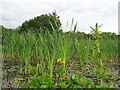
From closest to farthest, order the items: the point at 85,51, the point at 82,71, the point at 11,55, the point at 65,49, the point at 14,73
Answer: the point at 65,49
the point at 14,73
the point at 82,71
the point at 85,51
the point at 11,55

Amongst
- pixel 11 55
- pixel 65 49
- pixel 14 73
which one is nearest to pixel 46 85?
pixel 65 49

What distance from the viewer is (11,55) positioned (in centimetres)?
547

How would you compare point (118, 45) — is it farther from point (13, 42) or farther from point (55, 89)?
point (55, 89)

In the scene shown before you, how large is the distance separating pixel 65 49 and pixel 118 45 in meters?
2.70

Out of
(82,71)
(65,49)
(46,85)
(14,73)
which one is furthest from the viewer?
(82,71)

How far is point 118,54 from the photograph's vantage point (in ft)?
19.9

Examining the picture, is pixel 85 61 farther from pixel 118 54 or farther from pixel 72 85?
pixel 72 85

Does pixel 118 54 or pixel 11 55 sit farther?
pixel 118 54

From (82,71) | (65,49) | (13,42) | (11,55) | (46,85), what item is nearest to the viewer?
(46,85)

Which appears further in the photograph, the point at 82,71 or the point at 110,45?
the point at 110,45

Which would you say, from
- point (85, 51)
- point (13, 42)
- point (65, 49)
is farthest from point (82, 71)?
point (13, 42)

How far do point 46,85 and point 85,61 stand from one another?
2.61 metres

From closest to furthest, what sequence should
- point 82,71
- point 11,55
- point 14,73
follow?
point 14,73 → point 82,71 → point 11,55

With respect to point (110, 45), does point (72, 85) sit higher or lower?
lower
